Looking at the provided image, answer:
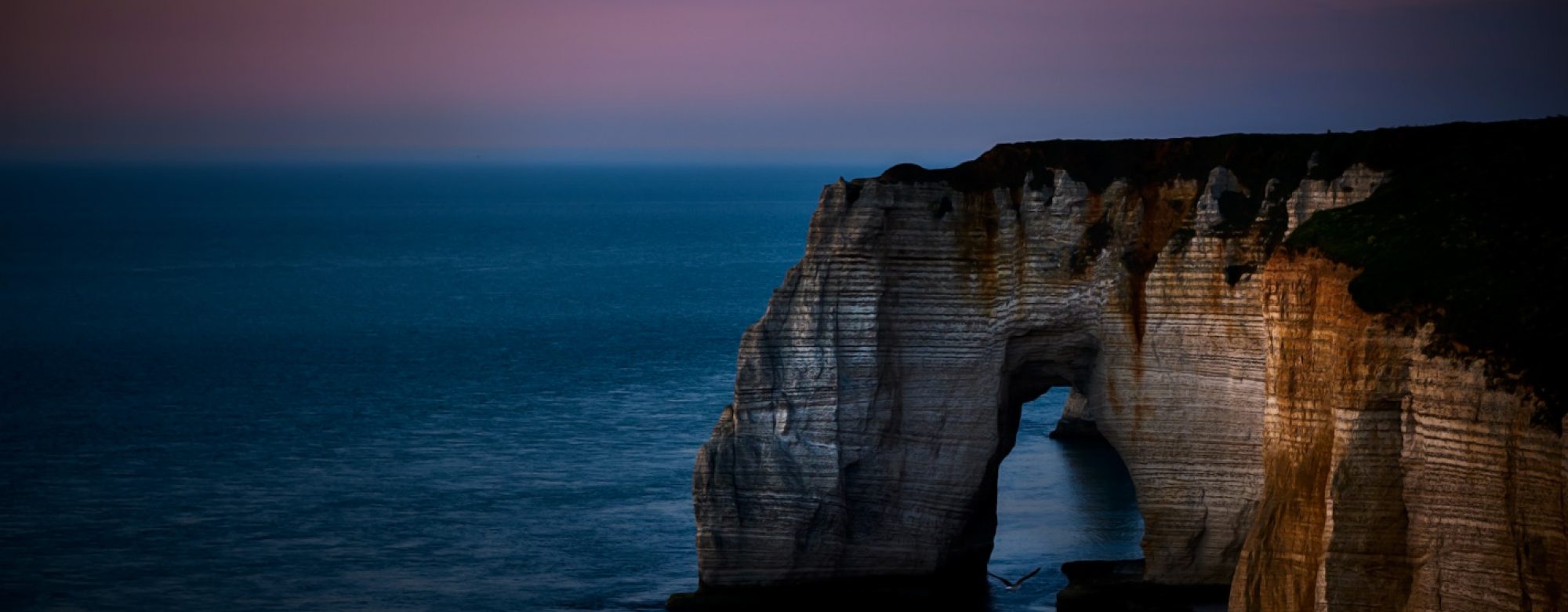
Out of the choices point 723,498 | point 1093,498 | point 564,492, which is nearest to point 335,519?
point 564,492

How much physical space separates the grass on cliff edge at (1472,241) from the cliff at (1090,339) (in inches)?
3.1

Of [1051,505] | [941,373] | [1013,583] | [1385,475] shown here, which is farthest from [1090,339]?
[1051,505]

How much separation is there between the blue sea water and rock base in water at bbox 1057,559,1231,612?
2.78ft

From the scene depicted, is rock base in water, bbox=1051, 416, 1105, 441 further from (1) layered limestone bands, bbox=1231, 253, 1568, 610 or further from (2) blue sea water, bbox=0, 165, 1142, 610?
(1) layered limestone bands, bbox=1231, 253, 1568, 610

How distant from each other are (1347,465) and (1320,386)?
1.42m

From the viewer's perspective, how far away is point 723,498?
126ft

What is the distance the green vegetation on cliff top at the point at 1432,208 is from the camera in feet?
88.6

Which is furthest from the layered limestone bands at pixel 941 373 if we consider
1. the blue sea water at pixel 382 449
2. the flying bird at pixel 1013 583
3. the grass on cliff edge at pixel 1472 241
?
the grass on cliff edge at pixel 1472 241

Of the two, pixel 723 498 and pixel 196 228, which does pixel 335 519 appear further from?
pixel 196 228

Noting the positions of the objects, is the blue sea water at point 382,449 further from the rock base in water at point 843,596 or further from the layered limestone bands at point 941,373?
the layered limestone bands at point 941,373

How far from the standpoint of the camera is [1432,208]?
31.7 metres

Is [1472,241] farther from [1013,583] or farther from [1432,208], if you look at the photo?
[1013,583]

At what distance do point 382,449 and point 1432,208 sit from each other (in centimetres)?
3401

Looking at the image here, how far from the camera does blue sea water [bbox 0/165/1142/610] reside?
139ft
